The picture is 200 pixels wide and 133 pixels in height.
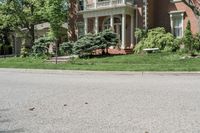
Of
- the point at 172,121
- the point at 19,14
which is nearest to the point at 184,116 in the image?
the point at 172,121

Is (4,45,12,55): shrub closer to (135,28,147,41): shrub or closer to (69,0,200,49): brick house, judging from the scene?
(69,0,200,49): brick house

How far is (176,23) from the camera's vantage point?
34375 millimetres

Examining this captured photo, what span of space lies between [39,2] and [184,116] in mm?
35932

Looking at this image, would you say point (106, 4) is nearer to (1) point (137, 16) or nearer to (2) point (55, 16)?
(1) point (137, 16)

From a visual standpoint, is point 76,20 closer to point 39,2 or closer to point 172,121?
point 39,2

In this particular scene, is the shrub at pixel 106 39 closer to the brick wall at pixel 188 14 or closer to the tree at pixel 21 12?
the brick wall at pixel 188 14

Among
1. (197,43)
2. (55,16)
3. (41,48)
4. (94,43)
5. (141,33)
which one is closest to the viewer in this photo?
(197,43)

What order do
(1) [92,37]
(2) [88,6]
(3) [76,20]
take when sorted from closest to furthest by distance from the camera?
(1) [92,37] → (2) [88,6] → (3) [76,20]

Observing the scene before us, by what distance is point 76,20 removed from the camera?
1622 inches

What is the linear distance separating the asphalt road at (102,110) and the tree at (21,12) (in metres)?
30.7

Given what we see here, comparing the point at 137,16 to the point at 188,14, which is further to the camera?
the point at 137,16

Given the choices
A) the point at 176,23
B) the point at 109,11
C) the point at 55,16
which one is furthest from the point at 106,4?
the point at 176,23

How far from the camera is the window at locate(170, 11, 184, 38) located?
3403 cm

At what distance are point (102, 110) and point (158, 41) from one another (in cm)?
2321
